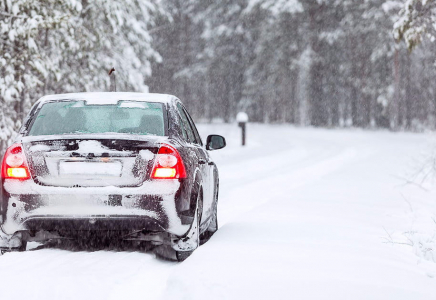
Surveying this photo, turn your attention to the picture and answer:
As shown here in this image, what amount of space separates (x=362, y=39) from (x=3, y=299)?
46.2 m

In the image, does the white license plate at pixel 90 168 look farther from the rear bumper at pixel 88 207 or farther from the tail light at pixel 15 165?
the tail light at pixel 15 165

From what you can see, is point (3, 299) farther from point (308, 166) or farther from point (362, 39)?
point (362, 39)

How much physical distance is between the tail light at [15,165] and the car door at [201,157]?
1.65 metres

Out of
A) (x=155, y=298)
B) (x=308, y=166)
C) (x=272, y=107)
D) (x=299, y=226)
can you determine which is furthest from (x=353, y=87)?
(x=155, y=298)

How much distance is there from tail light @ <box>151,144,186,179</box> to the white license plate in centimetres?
32

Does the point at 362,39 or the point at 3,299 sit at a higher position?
the point at 362,39

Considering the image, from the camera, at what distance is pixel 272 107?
60.9 m

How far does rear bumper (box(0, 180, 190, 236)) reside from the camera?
5.62 metres

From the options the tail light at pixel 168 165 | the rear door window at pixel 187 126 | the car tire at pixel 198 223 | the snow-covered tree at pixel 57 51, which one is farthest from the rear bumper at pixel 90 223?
the snow-covered tree at pixel 57 51

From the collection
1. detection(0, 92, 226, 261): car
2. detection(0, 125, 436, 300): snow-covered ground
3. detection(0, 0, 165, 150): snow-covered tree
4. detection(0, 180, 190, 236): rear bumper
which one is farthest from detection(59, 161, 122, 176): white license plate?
detection(0, 0, 165, 150): snow-covered tree

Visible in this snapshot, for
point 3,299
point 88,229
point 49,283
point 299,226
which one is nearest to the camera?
point 3,299

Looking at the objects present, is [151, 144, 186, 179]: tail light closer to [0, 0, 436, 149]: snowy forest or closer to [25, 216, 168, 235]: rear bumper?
[25, 216, 168, 235]: rear bumper

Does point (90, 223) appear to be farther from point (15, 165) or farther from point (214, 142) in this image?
point (214, 142)

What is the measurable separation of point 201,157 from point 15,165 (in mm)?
1993
